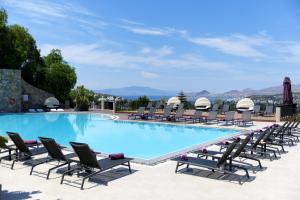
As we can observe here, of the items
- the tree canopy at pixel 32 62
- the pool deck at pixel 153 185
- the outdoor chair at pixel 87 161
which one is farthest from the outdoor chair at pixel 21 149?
the tree canopy at pixel 32 62

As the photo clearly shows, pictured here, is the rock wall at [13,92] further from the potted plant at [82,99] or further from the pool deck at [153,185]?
A: the pool deck at [153,185]

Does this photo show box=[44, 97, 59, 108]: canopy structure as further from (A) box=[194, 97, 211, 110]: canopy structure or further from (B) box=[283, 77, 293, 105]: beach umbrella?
(B) box=[283, 77, 293, 105]: beach umbrella

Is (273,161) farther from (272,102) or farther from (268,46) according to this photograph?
(268,46)

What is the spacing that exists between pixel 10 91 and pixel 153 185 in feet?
77.6

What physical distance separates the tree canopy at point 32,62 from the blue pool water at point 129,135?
38.1 ft

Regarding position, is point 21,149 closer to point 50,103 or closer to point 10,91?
point 10,91

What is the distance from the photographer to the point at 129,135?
602 inches

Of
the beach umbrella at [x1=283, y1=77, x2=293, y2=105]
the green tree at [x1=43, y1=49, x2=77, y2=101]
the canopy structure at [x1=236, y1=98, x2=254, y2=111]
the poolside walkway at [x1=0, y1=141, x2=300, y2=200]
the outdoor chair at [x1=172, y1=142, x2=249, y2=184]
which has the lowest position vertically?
the poolside walkway at [x1=0, y1=141, x2=300, y2=200]

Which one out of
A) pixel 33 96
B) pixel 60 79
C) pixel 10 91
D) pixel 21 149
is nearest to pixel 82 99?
pixel 33 96

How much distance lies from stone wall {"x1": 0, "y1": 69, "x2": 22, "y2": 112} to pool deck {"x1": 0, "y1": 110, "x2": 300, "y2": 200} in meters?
20.5

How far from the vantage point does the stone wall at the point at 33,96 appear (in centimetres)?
2858

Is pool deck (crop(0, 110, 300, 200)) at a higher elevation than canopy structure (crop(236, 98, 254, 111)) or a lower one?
lower

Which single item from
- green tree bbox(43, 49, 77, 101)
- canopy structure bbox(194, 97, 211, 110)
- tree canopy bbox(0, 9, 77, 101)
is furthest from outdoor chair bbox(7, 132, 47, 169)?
green tree bbox(43, 49, 77, 101)

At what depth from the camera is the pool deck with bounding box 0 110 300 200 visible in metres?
5.37
